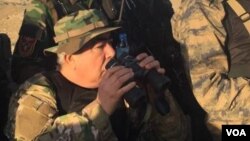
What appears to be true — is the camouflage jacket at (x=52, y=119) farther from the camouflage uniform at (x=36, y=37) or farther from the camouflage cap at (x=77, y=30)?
the camouflage uniform at (x=36, y=37)

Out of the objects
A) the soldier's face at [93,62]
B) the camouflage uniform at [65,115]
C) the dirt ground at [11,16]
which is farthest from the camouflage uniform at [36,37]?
the dirt ground at [11,16]

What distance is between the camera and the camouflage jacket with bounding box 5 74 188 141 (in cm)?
255

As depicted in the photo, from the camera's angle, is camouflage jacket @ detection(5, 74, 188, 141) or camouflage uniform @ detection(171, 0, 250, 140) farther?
camouflage uniform @ detection(171, 0, 250, 140)

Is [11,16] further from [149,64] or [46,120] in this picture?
[149,64]

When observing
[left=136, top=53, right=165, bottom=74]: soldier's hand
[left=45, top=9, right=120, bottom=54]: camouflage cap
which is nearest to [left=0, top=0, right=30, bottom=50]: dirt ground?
[left=45, top=9, right=120, bottom=54]: camouflage cap

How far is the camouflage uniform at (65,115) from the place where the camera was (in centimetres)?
255

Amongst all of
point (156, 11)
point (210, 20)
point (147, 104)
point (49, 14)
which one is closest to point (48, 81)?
point (147, 104)

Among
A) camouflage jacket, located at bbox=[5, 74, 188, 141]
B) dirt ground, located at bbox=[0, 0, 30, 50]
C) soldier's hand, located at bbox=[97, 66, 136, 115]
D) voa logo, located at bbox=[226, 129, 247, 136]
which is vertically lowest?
dirt ground, located at bbox=[0, 0, 30, 50]

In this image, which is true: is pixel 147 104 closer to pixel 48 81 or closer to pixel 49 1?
pixel 48 81

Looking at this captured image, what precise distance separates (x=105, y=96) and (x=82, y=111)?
0.17 metres

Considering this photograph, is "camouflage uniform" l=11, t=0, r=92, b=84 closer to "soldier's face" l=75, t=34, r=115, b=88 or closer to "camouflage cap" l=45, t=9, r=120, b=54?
"camouflage cap" l=45, t=9, r=120, b=54

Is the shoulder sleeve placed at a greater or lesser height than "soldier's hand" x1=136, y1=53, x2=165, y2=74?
lesser

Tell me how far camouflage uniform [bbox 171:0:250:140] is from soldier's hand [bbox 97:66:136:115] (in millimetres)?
514

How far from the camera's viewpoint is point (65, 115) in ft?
8.48
